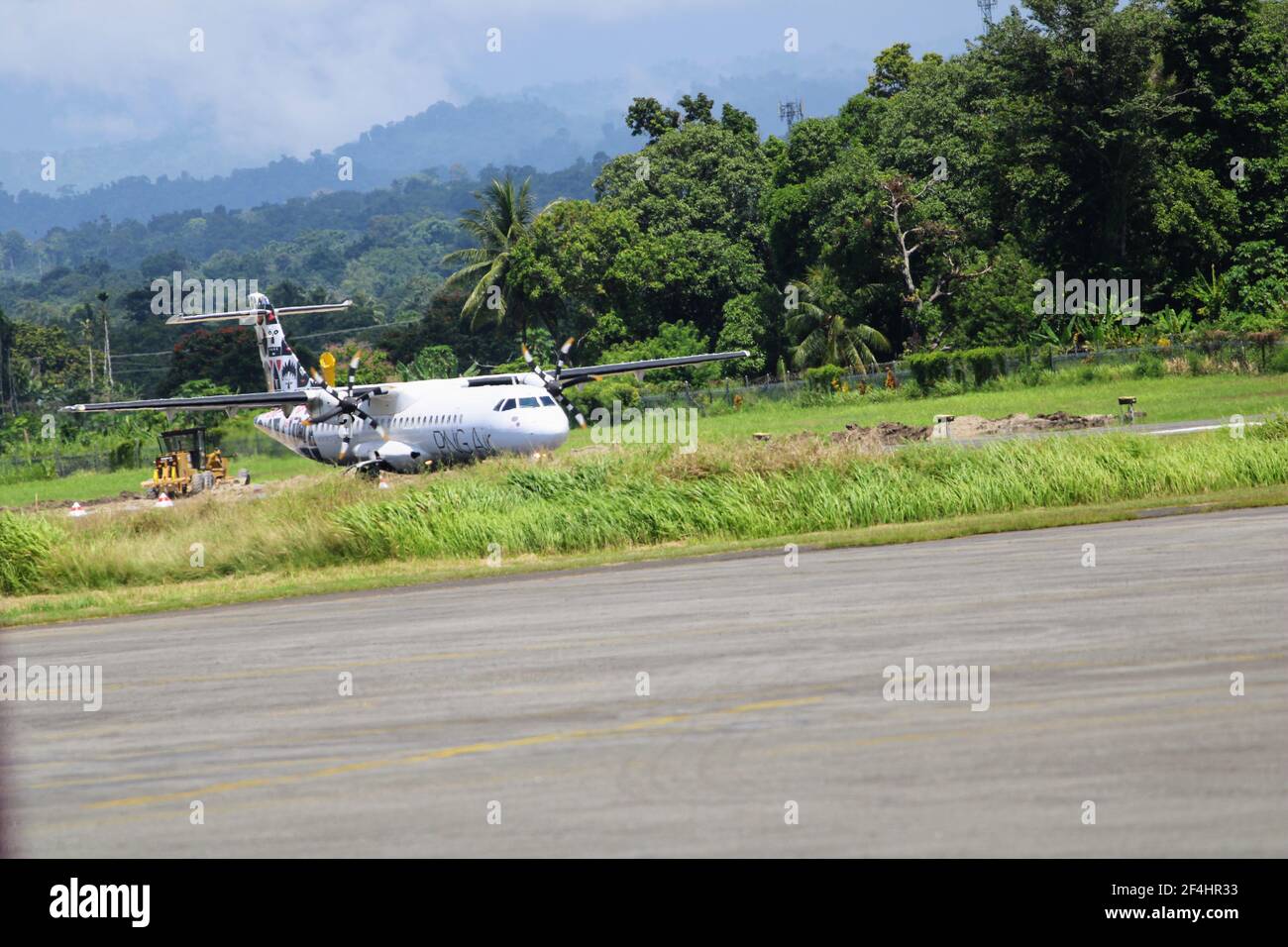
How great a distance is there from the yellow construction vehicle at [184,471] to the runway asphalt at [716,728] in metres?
37.9

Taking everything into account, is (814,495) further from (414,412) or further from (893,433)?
(414,412)

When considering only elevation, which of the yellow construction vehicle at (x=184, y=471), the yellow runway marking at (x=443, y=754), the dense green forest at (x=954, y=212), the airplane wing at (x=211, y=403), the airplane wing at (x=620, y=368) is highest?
the dense green forest at (x=954, y=212)

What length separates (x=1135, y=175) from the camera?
65375mm

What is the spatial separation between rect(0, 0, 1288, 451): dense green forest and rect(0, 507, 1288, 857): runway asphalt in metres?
45.4

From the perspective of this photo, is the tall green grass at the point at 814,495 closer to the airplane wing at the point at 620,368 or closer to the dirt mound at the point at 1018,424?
the dirt mound at the point at 1018,424

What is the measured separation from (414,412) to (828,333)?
3501cm

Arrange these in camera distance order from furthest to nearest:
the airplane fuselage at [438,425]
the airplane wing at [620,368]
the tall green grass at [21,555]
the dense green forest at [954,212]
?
the dense green forest at [954,212] < the airplane wing at [620,368] < the airplane fuselage at [438,425] < the tall green grass at [21,555]

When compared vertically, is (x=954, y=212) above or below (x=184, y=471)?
above

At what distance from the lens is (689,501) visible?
2803cm

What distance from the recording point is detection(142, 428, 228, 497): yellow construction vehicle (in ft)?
186

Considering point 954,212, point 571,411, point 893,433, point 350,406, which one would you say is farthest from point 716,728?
point 954,212

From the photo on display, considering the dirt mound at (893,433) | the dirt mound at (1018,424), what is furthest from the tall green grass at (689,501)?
the dirt mound at (893,433)

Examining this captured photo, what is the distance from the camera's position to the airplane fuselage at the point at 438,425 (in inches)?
1695
